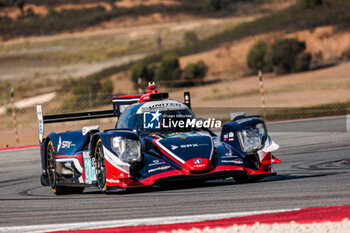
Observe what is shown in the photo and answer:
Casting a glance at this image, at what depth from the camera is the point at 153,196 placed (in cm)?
862

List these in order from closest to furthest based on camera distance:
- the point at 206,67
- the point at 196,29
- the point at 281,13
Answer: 1. the point at 206,67
2. the point at 281,13
3. the point at 196,29

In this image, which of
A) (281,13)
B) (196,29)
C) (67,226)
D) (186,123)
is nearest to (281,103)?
(186,123)

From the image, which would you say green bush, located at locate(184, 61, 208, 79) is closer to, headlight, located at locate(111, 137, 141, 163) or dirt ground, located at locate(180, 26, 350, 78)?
dirt ground, located at locate(180, 26, 350, 78)

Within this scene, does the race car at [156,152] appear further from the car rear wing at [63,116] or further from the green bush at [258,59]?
the green bush at [258,59]

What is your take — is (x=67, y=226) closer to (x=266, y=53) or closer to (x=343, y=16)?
(x=266, y=53)

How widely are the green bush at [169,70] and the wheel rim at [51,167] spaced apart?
46.4 meters

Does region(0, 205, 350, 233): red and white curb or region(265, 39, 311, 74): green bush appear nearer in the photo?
region(0, 205, 350, 233): red and white curb

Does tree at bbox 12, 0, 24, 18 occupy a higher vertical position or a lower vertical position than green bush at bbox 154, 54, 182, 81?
higher

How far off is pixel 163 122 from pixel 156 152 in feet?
3.52

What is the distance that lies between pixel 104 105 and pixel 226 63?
116 ft

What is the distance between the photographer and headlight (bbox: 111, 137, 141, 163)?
8.86 m

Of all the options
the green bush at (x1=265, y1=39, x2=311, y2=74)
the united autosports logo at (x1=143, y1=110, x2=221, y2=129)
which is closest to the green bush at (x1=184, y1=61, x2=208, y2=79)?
the green bush at (x1=265, y1=39, x2=311, y2=74)

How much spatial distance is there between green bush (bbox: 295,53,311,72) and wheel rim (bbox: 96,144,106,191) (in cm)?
4432

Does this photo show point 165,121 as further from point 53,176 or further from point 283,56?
point 283,56
